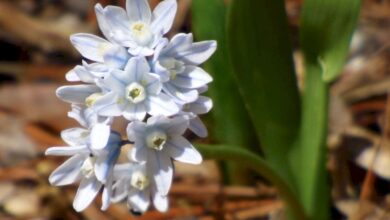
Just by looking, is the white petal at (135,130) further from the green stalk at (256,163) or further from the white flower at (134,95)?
the green stalk at (256,163)

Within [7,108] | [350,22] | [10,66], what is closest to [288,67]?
[350,22]

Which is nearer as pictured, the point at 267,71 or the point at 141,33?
the point at 141,33

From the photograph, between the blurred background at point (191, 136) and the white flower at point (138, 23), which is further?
the blurred background at point (191, 136)

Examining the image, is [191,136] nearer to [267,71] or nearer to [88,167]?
[267,71]

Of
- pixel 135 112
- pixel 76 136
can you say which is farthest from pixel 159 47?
pixel 76 136

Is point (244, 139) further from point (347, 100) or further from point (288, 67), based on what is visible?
point (347, 100)

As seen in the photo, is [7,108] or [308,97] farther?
[7,108]

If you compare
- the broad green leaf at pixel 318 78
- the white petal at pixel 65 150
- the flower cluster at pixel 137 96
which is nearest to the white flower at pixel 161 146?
the flower cluster at pixel 137 96

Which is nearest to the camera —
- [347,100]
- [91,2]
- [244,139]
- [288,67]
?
[288,67]
